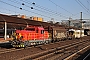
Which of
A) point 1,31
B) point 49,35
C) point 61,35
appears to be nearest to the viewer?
point 49,35

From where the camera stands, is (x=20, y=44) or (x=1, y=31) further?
(x=1, y=31)

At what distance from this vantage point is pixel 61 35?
131 ft

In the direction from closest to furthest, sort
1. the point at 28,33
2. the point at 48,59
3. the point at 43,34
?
the point at 48,59, the point at 28,33, the point at 43,34

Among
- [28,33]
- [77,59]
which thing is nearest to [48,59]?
[77,59]

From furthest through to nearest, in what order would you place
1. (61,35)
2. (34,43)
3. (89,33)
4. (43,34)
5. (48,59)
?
1. (89,33)
2. (61,35)
3. (43,34)
4. (34,43)
5. (48,59)

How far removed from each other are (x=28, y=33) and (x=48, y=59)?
31.9 feet

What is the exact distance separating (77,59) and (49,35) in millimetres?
18461

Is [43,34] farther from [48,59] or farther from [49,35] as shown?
[48,59]

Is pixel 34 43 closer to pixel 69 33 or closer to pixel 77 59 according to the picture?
pixel 77 59

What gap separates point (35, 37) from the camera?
25.4 metres

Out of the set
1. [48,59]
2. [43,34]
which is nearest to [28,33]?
[43,34]

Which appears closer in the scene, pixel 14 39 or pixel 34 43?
pixel 14 39

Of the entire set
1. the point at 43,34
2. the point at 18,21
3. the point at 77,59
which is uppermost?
the point at 18,21

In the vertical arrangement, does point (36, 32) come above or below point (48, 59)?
above
